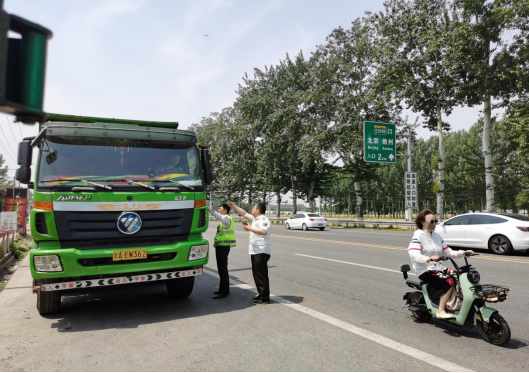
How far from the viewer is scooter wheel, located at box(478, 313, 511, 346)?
13.8ft

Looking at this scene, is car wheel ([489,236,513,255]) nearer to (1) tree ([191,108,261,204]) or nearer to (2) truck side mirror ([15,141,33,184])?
(2) truck side mirror ([15,141,33,184])

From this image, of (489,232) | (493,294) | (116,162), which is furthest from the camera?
(489,232)

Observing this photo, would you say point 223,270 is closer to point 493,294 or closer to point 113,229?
point 113,229

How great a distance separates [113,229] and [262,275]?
94.3 inches

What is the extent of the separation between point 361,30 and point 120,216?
30752 mm

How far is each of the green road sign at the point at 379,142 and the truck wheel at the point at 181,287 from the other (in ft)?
66.8

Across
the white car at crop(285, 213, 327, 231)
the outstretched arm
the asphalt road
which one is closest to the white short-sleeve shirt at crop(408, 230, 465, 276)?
the asphalt road

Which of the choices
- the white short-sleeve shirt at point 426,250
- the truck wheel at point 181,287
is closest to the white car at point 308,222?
the truck wheel at point 181,287

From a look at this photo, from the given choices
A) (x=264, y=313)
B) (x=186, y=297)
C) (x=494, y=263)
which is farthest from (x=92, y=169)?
(x=494, y=263)

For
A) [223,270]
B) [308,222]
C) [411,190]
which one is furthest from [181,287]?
[411,190]

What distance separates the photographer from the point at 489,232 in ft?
42.9

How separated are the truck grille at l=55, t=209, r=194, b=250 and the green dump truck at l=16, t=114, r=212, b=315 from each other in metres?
0.01

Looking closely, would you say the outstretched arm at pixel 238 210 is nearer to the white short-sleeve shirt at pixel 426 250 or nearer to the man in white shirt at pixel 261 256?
the man in white shirt at pixel 261 256

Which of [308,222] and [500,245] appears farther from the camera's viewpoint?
[308,222]
